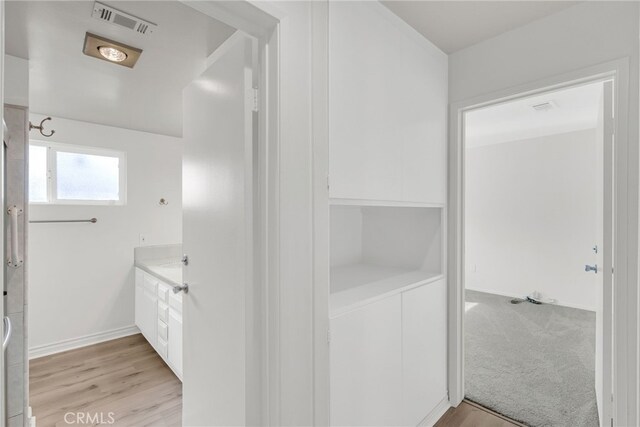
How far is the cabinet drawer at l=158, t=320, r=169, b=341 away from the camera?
2.61 metres

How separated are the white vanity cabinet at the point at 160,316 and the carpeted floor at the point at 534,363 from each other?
2200 mm

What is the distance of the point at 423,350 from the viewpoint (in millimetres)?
1881

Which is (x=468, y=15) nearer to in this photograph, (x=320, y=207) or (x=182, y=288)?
(x=320, y=207)

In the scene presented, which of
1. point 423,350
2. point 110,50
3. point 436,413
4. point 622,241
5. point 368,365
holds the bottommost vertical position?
point 436,413

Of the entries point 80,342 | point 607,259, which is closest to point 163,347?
point 80,342

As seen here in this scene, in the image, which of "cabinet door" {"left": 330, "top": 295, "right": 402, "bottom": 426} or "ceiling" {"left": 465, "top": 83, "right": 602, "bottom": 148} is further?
"ceiling" {"left": 465, "top": 83, "right": 602, "bottom": 148}

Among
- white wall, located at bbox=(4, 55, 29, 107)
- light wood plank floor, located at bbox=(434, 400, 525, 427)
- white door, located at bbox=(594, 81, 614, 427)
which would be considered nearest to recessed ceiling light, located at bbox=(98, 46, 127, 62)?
white wall, located at bbox=(4, 55, 29, 107)

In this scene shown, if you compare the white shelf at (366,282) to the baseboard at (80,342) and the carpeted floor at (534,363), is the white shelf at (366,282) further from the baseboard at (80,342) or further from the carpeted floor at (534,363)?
the baseboard at (80,342)

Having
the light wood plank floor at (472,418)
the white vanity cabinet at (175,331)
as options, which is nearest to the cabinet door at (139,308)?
the white vanity cabinet at (175,331)

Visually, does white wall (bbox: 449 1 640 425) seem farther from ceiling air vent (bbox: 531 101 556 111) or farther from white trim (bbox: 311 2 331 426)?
ceiling air vent (bbox: 531 101 556 111)

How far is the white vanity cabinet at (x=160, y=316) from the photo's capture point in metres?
2.41

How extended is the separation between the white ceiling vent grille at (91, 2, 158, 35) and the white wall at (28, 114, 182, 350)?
2.18 m

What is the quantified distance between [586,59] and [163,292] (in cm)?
328

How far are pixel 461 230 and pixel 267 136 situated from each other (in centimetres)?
157
